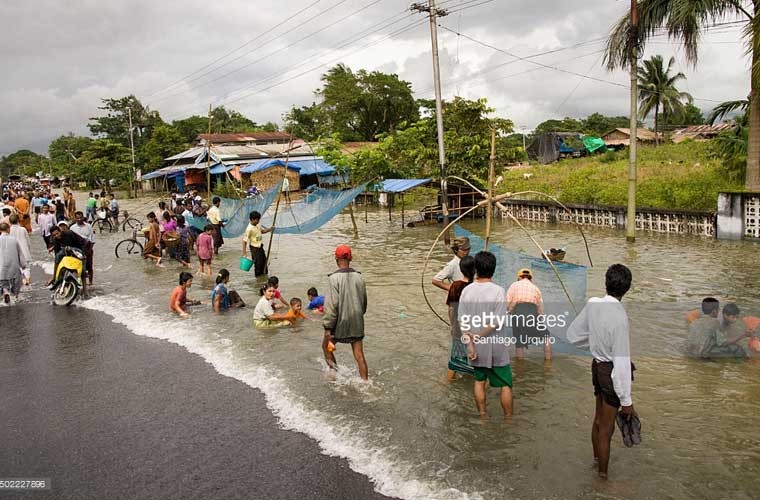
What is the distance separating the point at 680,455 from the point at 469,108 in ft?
58.2

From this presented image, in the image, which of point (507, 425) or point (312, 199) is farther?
point (312, 199)

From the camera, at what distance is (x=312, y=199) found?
46.9 feet

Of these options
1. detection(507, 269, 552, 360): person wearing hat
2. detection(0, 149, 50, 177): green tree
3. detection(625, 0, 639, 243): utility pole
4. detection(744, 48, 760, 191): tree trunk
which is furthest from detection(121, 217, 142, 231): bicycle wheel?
detection(0, 149, 50, 177): green tree

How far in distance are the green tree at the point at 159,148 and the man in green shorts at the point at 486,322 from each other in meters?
43.1

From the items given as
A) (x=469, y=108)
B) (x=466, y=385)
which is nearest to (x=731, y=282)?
(x=466, y=385)

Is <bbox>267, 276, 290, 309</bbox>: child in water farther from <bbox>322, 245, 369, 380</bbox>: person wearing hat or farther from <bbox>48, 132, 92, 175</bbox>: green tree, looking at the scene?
<bbox>48, 132, 92, 175</bbox>: green tree

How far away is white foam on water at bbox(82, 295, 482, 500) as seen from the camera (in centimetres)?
395

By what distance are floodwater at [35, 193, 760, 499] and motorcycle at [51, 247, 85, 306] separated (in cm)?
28

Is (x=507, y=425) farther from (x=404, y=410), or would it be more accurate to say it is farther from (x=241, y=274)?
(x=241, y=274)

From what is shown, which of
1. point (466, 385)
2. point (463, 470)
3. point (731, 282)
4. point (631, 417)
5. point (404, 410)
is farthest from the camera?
point (731, 282)

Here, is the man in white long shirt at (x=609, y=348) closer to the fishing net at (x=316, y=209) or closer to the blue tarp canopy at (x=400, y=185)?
the fishing net at (x=316, y=209)

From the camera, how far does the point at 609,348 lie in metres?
3.63

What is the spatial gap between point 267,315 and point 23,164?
11046 centimetres

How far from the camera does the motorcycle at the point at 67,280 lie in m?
9.64
